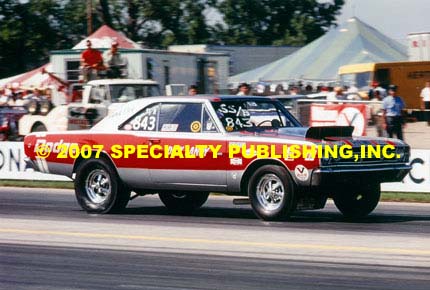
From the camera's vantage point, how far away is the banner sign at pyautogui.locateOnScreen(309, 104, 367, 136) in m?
21.4

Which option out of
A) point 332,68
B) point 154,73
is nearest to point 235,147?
point 154,73

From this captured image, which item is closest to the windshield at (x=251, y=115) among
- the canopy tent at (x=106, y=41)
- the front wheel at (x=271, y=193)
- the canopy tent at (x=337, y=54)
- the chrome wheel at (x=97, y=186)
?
the front wheel at (x=271, y=193)

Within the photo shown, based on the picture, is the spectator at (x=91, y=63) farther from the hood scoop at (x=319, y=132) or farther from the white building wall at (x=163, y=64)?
the hood scoop at (x=319, y=132)

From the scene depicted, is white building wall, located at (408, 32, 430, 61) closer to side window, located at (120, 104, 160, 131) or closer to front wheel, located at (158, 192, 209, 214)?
front wheel, located at (158, 192, 209, 214)

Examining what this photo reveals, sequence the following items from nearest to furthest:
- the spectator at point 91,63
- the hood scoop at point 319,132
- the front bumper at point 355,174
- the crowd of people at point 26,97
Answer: the front bumper at point 355,174
the hood scoop at point 319,132
the spectator at point 91,63
the crowd of people at point 26,97

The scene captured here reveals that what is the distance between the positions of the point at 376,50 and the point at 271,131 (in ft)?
103

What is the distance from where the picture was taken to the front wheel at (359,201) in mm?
13398

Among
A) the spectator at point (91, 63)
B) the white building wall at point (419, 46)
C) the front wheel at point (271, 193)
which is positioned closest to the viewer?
the front wheel at point (271, 193)

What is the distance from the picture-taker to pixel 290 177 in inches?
489

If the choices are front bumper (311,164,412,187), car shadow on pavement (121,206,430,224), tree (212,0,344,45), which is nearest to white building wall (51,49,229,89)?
car shadow on pavement (121,206,430,224)

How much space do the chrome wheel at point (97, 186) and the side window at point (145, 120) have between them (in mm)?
706

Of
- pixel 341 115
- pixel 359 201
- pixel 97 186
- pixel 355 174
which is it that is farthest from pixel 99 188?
pixel 341 115

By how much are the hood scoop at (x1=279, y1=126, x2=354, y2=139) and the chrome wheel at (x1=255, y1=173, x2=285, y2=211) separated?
62 centimetres

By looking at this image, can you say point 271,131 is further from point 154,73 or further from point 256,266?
point 154,73
